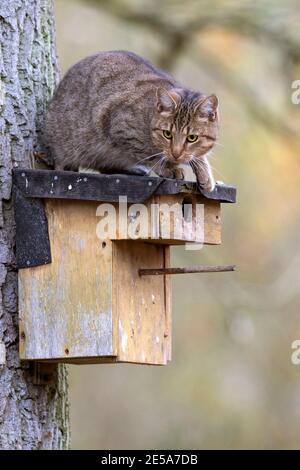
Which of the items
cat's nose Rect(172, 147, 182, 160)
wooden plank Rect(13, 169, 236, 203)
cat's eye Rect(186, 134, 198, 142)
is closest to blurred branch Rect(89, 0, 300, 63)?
cat's eye Rect(186, 134, 198, 142)

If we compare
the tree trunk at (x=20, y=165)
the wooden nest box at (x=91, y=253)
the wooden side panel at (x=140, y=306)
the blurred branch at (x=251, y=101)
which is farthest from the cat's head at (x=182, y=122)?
the blurred branch at (x=251, y=101)

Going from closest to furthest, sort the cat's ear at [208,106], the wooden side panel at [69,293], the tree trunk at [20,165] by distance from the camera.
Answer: the wooden side panel at [69,293], the tree trunk at [20,165], the cat's ear at [208,106]

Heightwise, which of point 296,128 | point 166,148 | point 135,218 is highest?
point 296,128

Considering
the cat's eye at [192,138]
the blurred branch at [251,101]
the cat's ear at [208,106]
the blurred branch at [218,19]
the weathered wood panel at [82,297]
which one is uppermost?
the blurred branch at [218,19]

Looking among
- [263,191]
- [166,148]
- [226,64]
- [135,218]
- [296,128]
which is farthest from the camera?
[263,191]

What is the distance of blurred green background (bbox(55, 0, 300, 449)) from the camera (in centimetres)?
834

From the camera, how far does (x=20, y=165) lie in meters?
5.49

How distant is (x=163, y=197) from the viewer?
5.19 m

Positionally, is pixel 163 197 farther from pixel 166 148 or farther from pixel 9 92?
pixel 9 92

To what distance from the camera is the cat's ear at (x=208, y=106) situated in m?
5.59

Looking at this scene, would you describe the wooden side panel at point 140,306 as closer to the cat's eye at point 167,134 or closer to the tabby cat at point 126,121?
the tabby cat at point 126,121

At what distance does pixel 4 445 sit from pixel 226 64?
468cm

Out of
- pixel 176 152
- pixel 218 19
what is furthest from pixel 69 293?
pixel 218 19

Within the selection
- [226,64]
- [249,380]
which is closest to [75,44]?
[226,64]
